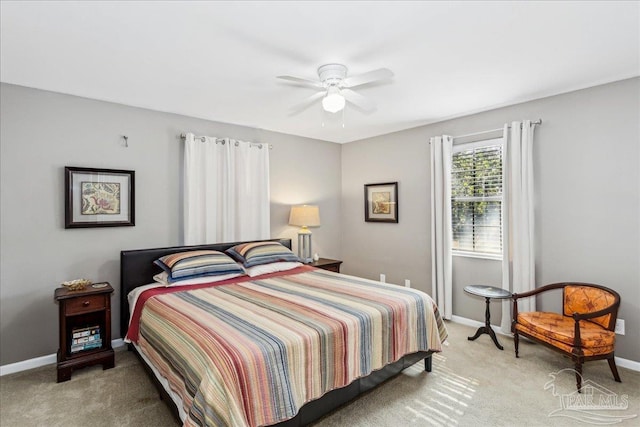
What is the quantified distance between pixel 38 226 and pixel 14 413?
5.14 feet

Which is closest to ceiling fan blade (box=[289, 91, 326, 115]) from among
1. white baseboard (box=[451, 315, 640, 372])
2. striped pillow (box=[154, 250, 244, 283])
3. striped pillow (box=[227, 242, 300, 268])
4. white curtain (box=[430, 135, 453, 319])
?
striped pillow (box=[227, 242, 300, 268])

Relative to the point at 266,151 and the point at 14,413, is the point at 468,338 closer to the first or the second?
the point at 266,151

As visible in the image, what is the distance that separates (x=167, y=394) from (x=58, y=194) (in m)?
2.29

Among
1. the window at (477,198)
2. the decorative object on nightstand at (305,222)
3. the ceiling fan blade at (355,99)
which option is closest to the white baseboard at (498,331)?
the window at (477,198)

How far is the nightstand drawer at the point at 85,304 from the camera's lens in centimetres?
283

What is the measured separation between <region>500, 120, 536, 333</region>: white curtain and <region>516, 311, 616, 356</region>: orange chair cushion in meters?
0.44

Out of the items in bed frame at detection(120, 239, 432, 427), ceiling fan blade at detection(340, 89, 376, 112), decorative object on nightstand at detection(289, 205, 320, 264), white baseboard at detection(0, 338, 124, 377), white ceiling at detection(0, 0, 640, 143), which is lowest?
white baseboard at detection(0, 338, 124, 377)

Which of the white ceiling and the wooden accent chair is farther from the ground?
the white ceiling

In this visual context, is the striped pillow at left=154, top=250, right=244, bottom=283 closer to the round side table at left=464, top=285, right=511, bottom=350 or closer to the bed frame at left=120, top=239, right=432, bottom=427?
the bed frame at left=120, top=239, right=432, bottom=427

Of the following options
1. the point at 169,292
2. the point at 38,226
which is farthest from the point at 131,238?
the point at 169,292

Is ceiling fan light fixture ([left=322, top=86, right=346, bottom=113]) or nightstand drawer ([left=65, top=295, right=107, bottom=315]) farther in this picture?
nightstand drawer ([left=65, top=295, right=107, bottom=315])

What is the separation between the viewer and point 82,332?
298 cm

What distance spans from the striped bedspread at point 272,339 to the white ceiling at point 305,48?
A: 173 centimetres

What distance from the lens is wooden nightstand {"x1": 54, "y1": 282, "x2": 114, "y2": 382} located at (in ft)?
9.18
